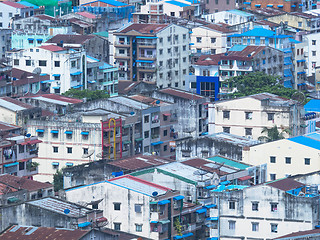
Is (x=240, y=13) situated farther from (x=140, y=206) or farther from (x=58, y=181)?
(x=140, y=206)

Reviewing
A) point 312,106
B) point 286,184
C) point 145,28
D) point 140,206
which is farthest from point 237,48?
point 140,206

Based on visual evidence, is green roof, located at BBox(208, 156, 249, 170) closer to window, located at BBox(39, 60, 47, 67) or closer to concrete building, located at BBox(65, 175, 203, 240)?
concrete building, located at BBox(65, 175, 203, 240)

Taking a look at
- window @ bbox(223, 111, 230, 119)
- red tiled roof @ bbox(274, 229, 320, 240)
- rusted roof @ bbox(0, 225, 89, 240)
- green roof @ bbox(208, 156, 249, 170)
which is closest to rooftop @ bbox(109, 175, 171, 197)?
rusted roof @ bbox(0, 225, 89, 240)

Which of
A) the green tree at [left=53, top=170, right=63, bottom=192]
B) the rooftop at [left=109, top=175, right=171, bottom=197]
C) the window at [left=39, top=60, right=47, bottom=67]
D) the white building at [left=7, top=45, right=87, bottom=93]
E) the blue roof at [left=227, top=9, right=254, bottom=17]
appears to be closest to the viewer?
the rooftop at [left=109, top=175, right=171, bottom=197]

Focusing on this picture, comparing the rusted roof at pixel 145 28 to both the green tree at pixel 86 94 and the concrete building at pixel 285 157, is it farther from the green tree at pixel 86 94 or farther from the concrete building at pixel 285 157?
the concrete building at pixel 285 157

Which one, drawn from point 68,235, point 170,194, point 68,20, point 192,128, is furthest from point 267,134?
point 68,20
